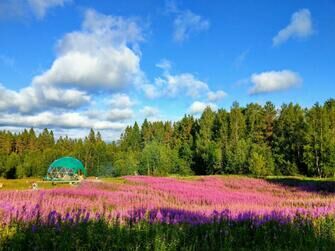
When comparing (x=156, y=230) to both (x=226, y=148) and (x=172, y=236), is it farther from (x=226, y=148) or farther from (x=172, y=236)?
(x=226, y=148)

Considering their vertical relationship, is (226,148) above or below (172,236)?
above

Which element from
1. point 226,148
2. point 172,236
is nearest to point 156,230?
point 172,236

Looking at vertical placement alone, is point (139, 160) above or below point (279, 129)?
below

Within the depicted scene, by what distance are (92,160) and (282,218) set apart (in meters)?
102

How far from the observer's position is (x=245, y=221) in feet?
25.5

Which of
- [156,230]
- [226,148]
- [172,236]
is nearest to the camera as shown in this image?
[172,236]

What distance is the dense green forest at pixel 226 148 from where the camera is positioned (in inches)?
2472

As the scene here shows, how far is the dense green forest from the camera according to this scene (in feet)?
206

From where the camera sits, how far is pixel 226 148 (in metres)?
74.3

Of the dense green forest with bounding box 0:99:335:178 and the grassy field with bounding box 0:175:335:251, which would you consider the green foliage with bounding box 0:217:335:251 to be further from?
the dense green forest with bounding box 0:99:335:178

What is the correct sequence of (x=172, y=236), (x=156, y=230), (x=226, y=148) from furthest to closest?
(x=226, y=148) < (x=156, y=230) < (x=172, y=236)

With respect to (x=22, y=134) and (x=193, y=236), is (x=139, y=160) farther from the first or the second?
(x=193, y=236)

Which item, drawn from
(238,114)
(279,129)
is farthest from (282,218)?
(238,114)

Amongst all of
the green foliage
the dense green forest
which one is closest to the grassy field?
the green foliage
